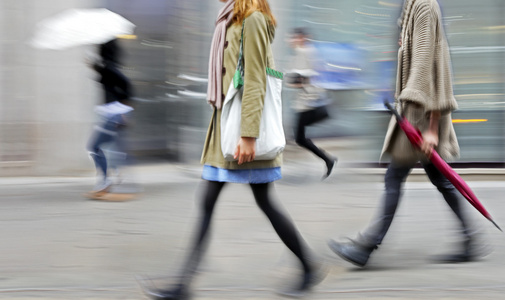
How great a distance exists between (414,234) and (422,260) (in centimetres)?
82

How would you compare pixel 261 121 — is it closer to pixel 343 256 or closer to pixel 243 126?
pixel 243 126

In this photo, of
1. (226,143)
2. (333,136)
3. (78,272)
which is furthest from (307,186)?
(226,143)

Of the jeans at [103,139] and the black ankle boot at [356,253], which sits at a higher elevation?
the black ankle boot at [356,253]

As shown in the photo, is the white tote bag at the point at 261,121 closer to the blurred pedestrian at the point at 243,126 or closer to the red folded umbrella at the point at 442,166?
the blurred pedestrian at the point at 243,126

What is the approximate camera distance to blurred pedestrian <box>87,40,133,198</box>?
281 inches

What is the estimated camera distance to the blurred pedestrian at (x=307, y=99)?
8328 millimetres

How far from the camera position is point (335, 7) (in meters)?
9.20

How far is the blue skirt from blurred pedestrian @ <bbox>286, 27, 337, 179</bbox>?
4.46m

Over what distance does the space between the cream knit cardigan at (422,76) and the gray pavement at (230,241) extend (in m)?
0.77

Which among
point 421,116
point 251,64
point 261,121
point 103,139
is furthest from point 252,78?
point 103,139

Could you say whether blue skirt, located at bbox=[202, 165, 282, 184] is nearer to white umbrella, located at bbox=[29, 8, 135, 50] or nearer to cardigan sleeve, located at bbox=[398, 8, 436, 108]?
cardigan sleeve, located at bbox=[398, 8, 436, 108]

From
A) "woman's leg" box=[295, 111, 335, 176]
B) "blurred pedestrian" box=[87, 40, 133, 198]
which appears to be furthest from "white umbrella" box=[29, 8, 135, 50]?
"woman's leg" box=[295, 111, 335, 176]

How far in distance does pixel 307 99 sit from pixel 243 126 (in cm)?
475

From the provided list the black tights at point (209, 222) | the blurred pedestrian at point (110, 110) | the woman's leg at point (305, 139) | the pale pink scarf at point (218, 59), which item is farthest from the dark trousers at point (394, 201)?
the woman's leg at point (305, 139)
